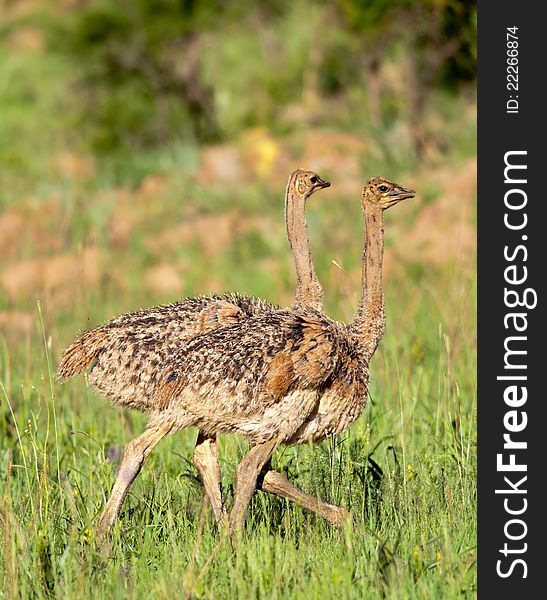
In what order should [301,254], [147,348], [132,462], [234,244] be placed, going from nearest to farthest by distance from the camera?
[132,462], [147,348], [301,254], [234,244]

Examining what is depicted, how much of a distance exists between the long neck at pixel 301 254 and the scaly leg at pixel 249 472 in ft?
3.81

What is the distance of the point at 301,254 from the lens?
6352 mm

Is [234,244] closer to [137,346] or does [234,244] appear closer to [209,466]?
[209,466]

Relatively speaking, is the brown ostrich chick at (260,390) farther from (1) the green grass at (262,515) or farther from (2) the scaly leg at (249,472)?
(1) the green grass at (262,515)

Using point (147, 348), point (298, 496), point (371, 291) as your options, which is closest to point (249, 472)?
point (298, 496)

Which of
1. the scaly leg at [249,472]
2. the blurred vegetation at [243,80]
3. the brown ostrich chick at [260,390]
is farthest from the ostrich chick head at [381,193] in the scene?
the blurred vegetation at [243,80]

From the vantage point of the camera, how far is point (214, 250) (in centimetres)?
1323

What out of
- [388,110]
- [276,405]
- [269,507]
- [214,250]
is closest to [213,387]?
[276,405]

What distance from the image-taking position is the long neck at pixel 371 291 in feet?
18.7

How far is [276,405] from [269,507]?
776 mm

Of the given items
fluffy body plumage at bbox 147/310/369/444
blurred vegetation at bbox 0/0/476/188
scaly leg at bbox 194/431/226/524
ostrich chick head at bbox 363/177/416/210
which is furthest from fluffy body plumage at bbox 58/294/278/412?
blurred vegetation at bbox 0/0/476/188

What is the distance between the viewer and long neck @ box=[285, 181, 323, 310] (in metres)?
6.29

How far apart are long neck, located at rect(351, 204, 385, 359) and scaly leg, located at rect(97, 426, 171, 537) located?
38.9 inches

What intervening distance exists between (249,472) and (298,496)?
31cm
